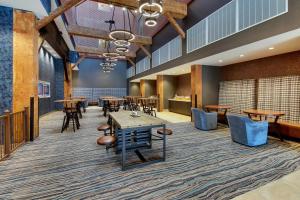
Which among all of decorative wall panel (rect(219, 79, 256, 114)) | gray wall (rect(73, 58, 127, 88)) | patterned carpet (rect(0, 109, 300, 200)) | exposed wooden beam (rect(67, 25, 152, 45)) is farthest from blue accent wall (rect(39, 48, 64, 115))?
decorative wall panel (rect(219, 79, 256, 114))

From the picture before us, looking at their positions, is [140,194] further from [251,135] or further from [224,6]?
[224,6]

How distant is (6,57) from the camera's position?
4.13m

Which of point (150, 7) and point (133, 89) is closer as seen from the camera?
point (150, 7)

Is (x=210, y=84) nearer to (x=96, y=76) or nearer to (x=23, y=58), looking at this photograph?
(x=23, y=58)

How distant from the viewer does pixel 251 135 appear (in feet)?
12.8

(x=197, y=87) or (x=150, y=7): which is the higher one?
(x=150, y=7)

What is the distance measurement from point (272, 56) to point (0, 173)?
26.9 ft

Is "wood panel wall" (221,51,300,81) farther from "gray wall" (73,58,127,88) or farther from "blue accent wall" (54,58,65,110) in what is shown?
"gray wall" (73,58,127,88)

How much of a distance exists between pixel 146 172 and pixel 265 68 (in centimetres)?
606

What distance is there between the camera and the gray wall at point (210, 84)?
742 cm

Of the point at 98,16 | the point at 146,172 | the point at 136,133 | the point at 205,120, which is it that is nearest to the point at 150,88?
the point at 98,16

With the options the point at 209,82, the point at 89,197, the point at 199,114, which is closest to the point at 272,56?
the point at 209,82

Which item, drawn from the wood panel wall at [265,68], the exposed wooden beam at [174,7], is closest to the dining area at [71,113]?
the exposed wooden beam at [174,7]

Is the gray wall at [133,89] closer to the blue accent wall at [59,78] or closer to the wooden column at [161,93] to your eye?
the wooden column at [161,93]
